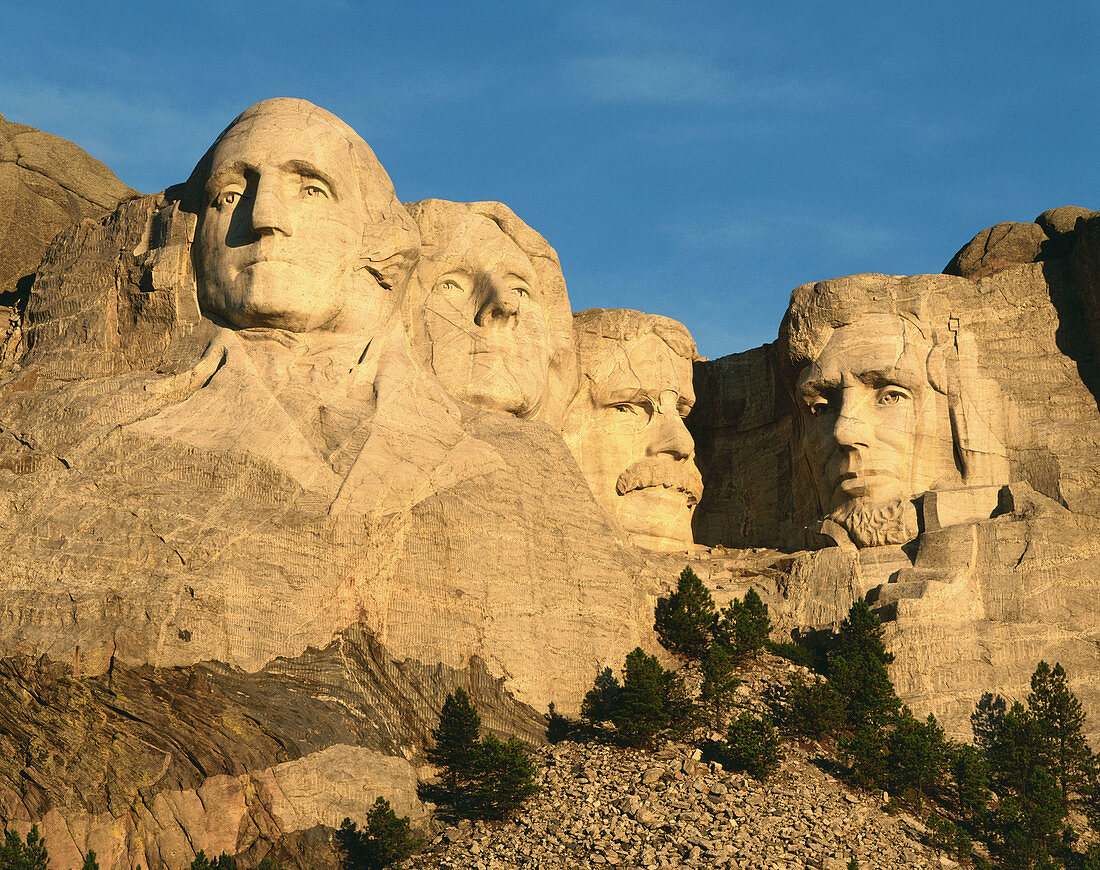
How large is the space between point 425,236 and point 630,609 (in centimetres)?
557

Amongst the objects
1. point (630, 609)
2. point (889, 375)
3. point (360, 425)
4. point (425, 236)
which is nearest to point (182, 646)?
point (360, 425)

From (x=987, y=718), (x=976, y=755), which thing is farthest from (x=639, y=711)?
(x=987, y=718)

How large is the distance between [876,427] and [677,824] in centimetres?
759

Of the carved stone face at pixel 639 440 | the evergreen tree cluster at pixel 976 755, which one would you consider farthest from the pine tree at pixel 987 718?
the carved stone face at pixel 639 440

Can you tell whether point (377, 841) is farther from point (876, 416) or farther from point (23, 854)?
point (876, 416)

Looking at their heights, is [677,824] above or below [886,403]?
below

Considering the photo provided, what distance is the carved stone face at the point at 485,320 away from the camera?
847 inches

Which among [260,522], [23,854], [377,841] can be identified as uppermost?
[260,522]

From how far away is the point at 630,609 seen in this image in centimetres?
1978

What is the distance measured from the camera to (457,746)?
1714 cm

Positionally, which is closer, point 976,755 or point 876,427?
point 976,755

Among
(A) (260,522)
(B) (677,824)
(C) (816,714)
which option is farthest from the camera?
(C) (816,714)

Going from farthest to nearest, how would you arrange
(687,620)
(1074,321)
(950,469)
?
(1074,321) → (950,469) → (687,620)

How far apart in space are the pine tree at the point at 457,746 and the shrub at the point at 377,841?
101cm
